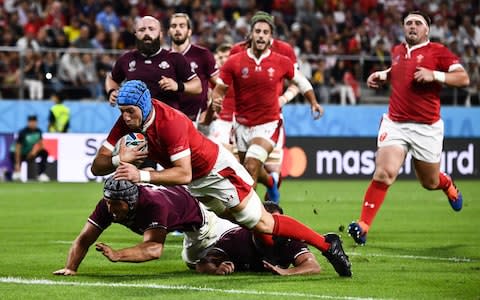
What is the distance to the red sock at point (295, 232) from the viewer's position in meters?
9.22

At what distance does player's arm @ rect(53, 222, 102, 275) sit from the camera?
30.9 ft

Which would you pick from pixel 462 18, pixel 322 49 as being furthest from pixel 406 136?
pixel 462 18

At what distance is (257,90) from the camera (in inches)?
578

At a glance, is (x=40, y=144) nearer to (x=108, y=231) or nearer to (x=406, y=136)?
(x=108, y=231)

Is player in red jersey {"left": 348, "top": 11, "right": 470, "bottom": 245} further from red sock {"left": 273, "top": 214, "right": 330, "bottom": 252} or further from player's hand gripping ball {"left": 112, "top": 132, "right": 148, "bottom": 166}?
player's hand gripping ball {"left": 112, "top": 132, "right": 148, "bottom": 166}

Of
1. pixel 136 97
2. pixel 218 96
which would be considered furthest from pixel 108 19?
pixel 136 97

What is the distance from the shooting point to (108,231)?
569 inches

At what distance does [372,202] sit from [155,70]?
113 inches

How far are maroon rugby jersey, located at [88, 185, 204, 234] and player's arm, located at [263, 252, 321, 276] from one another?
0.76 m

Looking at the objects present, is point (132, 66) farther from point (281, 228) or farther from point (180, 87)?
point (281, 228)

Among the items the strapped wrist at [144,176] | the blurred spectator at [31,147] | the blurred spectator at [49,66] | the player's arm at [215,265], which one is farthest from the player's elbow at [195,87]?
the blurred spectator at [31,147]

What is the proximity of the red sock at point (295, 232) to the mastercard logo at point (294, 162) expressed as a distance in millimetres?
18053

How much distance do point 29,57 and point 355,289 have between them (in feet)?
61.4

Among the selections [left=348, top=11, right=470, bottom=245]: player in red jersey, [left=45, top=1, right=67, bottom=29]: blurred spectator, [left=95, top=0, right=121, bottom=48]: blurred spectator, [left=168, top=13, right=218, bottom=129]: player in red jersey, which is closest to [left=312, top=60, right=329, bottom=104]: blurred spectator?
[left=95, top=0, right=121, bottom=48]: blurred spectator
